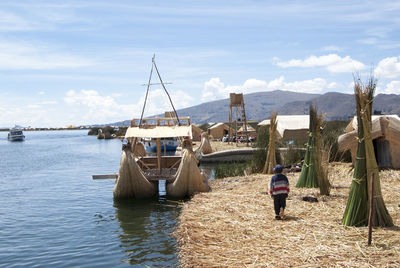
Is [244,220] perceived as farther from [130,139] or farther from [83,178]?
[83,178]

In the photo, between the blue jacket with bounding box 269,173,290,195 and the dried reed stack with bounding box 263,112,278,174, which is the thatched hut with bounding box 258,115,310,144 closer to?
the dried reed stack with bounding box 263,112,278,174

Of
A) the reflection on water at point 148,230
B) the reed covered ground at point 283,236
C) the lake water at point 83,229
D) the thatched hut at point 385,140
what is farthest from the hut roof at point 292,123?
the reed covered ground at point 283,236

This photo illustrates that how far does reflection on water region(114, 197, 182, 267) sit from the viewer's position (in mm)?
8367

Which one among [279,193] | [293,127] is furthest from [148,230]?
[293,127]

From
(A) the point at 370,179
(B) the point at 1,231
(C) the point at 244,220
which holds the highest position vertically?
(A) the point at 370,179

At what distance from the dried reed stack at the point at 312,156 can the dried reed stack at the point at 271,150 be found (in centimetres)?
337

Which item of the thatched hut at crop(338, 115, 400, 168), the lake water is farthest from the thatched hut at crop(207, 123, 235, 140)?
the thatched hut at crop(338, 115, 400, 168)

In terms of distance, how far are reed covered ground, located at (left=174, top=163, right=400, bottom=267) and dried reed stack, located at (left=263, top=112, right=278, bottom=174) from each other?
14.8 ft

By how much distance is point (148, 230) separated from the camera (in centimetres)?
1074

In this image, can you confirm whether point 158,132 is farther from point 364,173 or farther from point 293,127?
point 293,127

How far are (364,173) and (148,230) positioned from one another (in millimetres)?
5775

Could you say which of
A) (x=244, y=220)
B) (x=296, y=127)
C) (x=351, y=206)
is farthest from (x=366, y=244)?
(x=296, y=127)

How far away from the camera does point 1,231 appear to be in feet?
38.7

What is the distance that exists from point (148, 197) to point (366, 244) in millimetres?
9159
